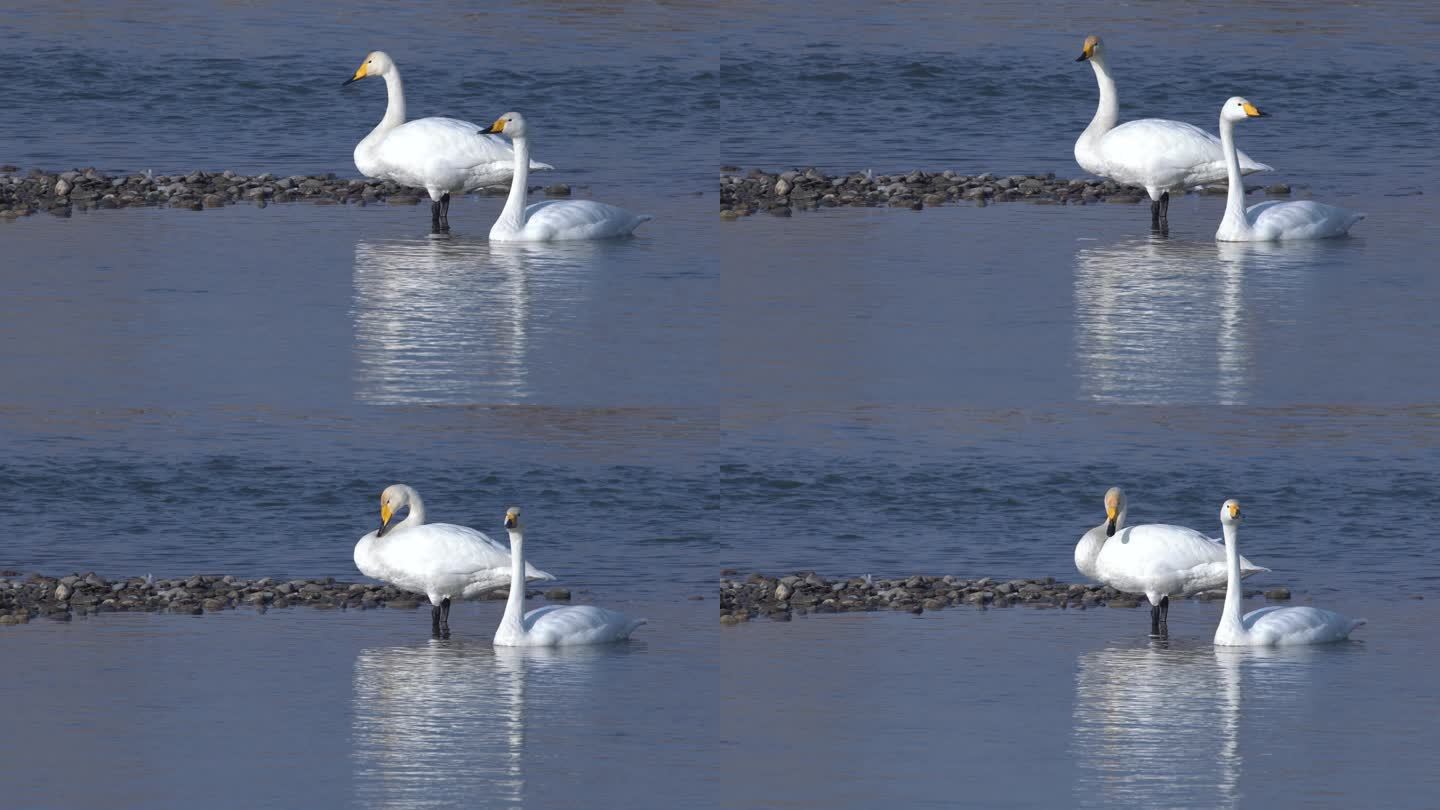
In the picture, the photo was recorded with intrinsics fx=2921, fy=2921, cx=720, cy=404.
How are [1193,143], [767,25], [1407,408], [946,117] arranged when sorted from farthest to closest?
[767,25]
[946,117]
[1193,143]
[1407,408]

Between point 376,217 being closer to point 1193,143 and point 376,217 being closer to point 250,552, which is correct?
point 1193,143

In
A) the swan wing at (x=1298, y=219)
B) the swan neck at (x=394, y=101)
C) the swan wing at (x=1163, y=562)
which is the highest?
the swan neck at (x=394, y=101)

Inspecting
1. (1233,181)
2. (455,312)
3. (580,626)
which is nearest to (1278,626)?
(580,626)

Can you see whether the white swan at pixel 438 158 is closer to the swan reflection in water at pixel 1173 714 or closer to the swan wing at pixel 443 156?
the swan wing at pixel 443 156

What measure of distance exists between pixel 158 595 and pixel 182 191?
38.6 ft

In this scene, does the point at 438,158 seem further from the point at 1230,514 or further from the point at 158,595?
the point at 1230,514

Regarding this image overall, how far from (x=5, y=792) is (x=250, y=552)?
17.2ft

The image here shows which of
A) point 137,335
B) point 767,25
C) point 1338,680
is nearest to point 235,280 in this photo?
point 137,335

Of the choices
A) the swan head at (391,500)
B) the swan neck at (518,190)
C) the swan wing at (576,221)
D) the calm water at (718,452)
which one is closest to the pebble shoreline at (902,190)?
the calm water at (718,452)

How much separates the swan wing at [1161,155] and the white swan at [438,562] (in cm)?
1061

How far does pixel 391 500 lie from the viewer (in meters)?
17.0

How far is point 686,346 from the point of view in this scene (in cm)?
2112

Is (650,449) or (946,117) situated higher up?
(946,117)

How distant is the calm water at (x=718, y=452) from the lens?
13.2 metres
